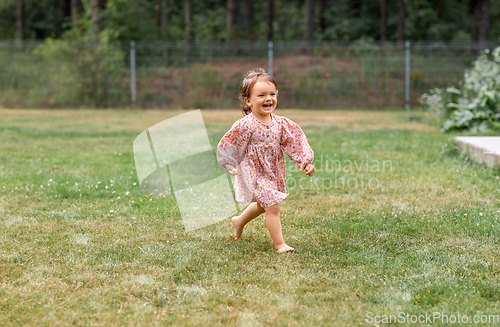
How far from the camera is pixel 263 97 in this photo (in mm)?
3457

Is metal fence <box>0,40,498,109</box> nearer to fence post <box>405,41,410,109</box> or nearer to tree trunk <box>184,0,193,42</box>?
fence post <box>405,41,410,109</box>

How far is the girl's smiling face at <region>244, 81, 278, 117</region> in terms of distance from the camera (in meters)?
3.45

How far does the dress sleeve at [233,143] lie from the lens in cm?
352

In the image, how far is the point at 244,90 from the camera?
11.7 ft

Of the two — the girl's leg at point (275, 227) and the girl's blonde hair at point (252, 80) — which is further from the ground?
the girl's blonde hair at point (252, 80)

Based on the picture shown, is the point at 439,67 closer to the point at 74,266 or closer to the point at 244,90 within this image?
the point at 244,90

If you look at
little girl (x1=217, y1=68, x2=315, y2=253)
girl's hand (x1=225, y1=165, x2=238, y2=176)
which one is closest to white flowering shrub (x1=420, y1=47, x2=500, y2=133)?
little girl (x1=217, y1=68, x2=315, y2=253)

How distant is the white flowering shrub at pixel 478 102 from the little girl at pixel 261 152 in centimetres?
602

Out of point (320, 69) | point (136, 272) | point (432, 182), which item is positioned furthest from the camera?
point (320, 69)

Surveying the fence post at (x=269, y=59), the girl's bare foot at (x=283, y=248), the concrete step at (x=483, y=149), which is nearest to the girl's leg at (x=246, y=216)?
the girl's bare foot at (x=283, y=248)

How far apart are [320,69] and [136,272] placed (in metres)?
13.3

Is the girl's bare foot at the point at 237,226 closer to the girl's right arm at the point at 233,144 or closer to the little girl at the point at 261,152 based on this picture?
the little girl at the point at 261,152

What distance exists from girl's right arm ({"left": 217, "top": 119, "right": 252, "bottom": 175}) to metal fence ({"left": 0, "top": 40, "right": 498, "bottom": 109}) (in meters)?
11.9

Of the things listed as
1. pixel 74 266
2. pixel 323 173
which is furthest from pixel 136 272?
pixel 323 173
